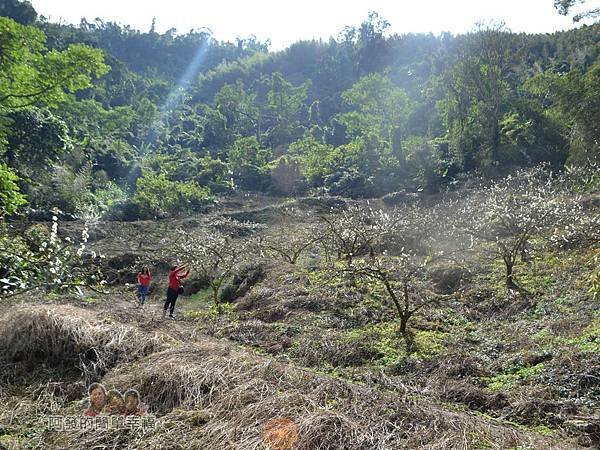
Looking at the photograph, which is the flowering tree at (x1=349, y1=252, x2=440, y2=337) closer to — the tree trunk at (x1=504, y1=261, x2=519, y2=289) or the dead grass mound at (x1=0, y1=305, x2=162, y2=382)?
the tree trunk at (x1=504, y1=261, x2=519, y2=289)

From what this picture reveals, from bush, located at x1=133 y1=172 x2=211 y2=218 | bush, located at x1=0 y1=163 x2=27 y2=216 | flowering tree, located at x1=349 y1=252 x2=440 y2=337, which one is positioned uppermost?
bush, located at x1=0 y1=163 x2=27 y2=216

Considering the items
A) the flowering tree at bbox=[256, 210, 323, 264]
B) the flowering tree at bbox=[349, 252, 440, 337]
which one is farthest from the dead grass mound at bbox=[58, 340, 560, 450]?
the flowering tree at bbox=[256, 210, 323, 264]

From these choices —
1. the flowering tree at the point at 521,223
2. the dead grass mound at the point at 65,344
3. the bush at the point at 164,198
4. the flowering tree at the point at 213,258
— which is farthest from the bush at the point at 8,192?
the bush at the point at 164,198

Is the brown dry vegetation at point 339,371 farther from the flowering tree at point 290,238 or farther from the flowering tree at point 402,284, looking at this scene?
the flowering tree at point 290,238

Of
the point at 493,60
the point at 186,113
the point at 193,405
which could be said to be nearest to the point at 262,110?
the point at 186,113

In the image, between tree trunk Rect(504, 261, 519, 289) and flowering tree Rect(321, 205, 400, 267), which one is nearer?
tree trunk Rect(504, 261, 519, 289)

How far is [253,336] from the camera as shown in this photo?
9719 millimetres

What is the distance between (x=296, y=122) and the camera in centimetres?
6738

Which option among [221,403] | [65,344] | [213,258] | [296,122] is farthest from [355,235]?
[296,122]

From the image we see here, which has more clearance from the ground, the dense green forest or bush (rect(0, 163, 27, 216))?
the dense green forest

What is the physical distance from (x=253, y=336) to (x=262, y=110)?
69.8 metres

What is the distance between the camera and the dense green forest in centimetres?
2288

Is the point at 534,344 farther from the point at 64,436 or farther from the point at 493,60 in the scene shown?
the point at 493,60

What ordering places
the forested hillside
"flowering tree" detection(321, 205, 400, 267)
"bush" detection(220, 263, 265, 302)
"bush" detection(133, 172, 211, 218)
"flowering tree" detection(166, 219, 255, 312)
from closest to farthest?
1. the forested hillside
2. "flowering tree" detection(166, 219, 255, 312)
3. "flowering tree" detection(321, 205, 400, 267)
4. "bush" detection(220, 263, 265, 302)
5. "bush" detection(133, 172, 211, 218)
